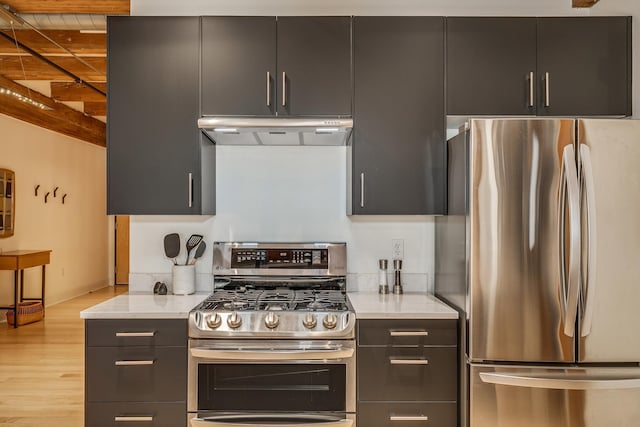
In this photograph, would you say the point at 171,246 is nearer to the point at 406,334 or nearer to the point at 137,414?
the point at 137,414

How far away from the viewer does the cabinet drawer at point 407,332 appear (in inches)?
92.4

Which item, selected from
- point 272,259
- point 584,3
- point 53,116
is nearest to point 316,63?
point 272,259

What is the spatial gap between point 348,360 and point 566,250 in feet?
3.75

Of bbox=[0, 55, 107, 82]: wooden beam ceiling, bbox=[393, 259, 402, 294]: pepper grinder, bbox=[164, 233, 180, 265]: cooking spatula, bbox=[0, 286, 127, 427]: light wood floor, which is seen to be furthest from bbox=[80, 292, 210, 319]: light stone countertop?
bbox=[0, 55, 107, 82]: wooden beam ceiling

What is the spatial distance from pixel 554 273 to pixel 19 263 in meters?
5.75

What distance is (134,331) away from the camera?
233cm

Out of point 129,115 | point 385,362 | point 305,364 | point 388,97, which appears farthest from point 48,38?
point 385,362

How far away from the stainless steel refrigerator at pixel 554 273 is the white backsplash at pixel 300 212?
0.80 metres

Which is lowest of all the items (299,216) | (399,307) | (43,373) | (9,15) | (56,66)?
(43,373)

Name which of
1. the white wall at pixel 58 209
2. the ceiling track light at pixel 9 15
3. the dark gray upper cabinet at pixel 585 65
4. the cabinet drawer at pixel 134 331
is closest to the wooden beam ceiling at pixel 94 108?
the white wall at pixel 58 209

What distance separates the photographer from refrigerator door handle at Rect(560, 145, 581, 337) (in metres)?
2.19

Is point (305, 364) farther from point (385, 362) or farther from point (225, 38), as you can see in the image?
point (225, 38)

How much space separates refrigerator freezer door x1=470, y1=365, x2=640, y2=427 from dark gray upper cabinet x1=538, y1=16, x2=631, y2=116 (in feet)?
4.53

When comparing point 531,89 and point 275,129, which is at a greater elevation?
point 531,89
